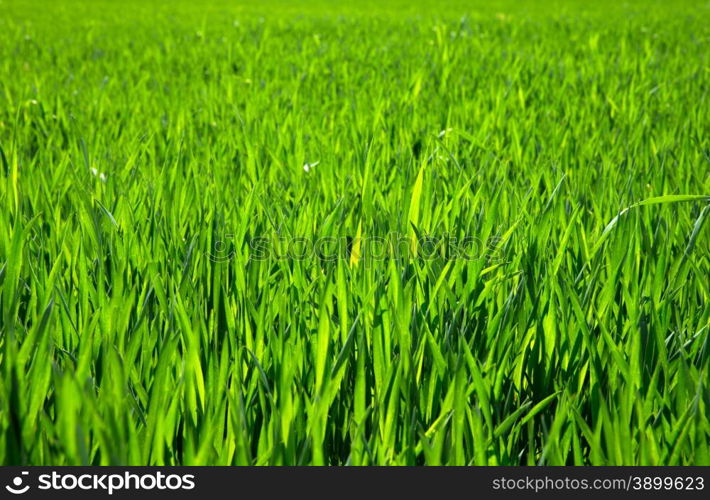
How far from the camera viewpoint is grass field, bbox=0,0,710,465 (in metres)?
0.75

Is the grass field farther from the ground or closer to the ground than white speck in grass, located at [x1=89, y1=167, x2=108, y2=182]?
closer to the ground

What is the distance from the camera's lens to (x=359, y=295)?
1.05 meters

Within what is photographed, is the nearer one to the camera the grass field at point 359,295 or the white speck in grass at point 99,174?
the grass field at point 359,295

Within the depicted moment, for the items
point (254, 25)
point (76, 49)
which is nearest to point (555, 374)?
point (76, 49)

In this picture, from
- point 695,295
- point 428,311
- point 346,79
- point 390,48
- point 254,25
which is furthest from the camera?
point 254,25

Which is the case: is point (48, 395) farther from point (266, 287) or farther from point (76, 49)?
point (76, 49)

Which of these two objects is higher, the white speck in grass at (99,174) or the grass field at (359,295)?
the white speck in grass at (99,174)

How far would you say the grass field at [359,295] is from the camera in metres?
0.75

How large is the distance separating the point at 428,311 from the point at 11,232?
83 centimetres

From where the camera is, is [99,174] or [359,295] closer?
[359,295]

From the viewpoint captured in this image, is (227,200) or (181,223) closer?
(181,223)

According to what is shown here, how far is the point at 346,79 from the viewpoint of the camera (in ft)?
11.7

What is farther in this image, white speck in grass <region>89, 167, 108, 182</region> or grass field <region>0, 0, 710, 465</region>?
white speck in grass <region>89, 167, 108, 182</region>

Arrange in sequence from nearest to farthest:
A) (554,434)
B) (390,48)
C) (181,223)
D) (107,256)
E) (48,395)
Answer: (554,434) < (48,395) < (107,256) < (181,223) < (390,48)
